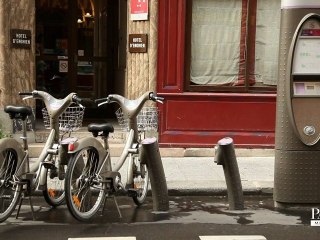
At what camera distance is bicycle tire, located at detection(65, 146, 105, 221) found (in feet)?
18.8

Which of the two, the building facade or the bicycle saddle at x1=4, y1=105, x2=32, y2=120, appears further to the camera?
the building facade

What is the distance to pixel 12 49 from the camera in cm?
973

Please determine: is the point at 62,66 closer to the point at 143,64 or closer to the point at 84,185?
the point at 143,64

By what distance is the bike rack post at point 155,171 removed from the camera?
6.31m

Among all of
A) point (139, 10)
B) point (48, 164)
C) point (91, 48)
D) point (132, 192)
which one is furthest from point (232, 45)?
point (48, 164)

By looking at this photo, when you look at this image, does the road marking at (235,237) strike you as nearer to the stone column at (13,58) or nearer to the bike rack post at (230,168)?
the bike rack post at (230,168)

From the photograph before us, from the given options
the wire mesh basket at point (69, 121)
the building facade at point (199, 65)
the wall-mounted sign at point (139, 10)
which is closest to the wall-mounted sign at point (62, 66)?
the building facade at point (199, 65)

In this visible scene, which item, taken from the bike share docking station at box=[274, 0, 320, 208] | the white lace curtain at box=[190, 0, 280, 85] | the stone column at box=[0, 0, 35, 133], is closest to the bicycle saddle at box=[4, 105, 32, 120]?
the bike share docking station at box=[274, 0, 320, 208]

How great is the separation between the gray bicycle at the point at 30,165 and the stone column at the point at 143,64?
3500 millimetres

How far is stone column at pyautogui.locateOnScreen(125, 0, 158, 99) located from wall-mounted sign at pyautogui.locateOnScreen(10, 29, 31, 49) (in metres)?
1.74

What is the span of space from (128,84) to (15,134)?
2.10 m

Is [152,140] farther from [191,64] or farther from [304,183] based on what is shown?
[191,64]

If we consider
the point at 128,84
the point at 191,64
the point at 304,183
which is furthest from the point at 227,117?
the point at 304,183

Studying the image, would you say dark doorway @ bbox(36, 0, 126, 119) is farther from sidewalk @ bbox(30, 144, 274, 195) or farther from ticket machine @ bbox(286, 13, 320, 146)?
ticket machine @ bbox(286, 13, 320, 146)
